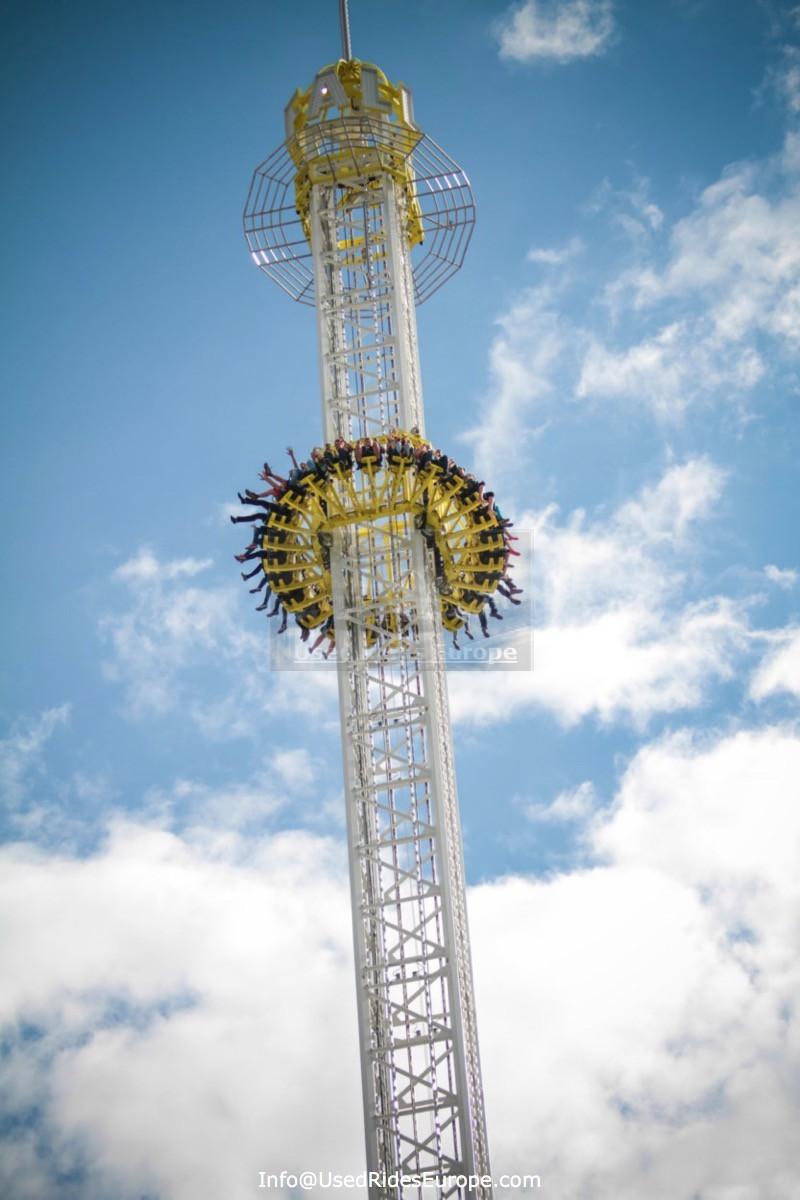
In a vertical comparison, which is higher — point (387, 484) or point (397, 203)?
point (397, 203)

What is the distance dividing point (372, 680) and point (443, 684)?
1628 millimetres

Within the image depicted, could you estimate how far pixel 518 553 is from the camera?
33.3 metres

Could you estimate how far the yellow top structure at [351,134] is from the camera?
3762 cm

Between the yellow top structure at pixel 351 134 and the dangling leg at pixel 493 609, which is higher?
the yellow top structure at pixel 351 134

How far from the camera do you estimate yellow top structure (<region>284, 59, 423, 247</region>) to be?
3762 cm

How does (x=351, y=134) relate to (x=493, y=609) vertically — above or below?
above

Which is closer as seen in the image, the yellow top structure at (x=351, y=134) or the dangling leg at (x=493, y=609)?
the dangling leg at (x=493, y=609)

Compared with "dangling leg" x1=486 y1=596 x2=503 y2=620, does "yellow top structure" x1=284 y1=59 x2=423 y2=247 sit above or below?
above

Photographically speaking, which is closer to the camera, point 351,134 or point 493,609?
point 493,609

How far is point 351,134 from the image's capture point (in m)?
37.6

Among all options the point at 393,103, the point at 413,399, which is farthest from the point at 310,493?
the point at 393,103

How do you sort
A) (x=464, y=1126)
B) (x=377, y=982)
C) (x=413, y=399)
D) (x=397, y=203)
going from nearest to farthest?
(x=464, y=1126), (x=377, y=982), (x=413, y=399), (x=397, y=203)

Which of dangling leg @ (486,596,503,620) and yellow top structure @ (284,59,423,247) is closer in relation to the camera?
dangling leg @ (486,596,503,620)

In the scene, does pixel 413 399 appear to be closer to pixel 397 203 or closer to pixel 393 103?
pixel 397 203
